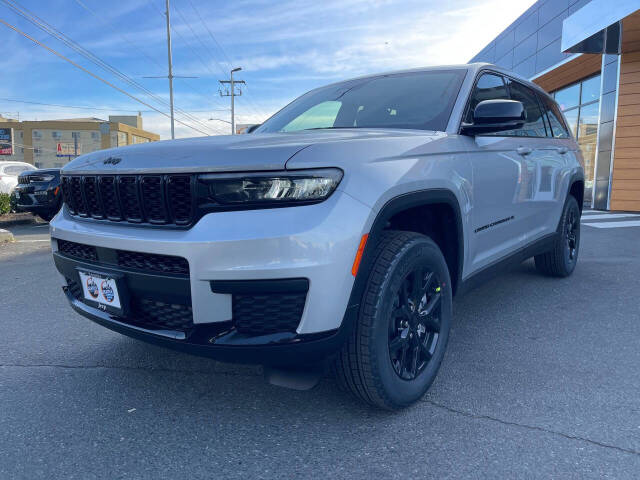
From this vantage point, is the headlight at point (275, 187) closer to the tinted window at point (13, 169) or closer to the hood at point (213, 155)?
the hood at point (213, 155)

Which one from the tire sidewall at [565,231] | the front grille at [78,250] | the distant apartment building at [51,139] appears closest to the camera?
the front grille at [78,250]

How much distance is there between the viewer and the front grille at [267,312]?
172cm

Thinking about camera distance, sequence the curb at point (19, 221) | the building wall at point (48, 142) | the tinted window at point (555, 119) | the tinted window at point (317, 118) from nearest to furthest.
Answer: the tinted window at point (317, 118) < the tinted window at point (555, 119) < the curb at point (19, 221) < the building wall at point (48, 142)

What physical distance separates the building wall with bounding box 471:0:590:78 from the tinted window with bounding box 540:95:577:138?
10446 mm

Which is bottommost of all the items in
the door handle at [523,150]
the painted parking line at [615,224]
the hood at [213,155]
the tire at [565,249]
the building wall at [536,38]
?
the painted parking line at [615,224]

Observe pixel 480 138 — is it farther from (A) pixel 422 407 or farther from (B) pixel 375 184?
(A) pixel 422 407

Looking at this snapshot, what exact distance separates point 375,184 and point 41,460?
Result: 1.68 meters

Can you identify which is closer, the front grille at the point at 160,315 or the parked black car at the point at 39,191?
the front grille at the point at 160,315

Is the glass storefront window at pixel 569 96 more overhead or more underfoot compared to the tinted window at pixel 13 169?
more overhead

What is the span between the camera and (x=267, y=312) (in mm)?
1741

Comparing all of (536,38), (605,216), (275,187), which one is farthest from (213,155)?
(536,38)

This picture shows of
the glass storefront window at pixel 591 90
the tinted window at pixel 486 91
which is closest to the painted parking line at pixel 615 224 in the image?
the glass storefront window at pixel 591 90

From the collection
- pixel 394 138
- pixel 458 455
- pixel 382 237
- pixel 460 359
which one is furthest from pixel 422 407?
pixel 394 138

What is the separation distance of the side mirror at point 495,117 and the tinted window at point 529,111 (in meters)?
0.83
